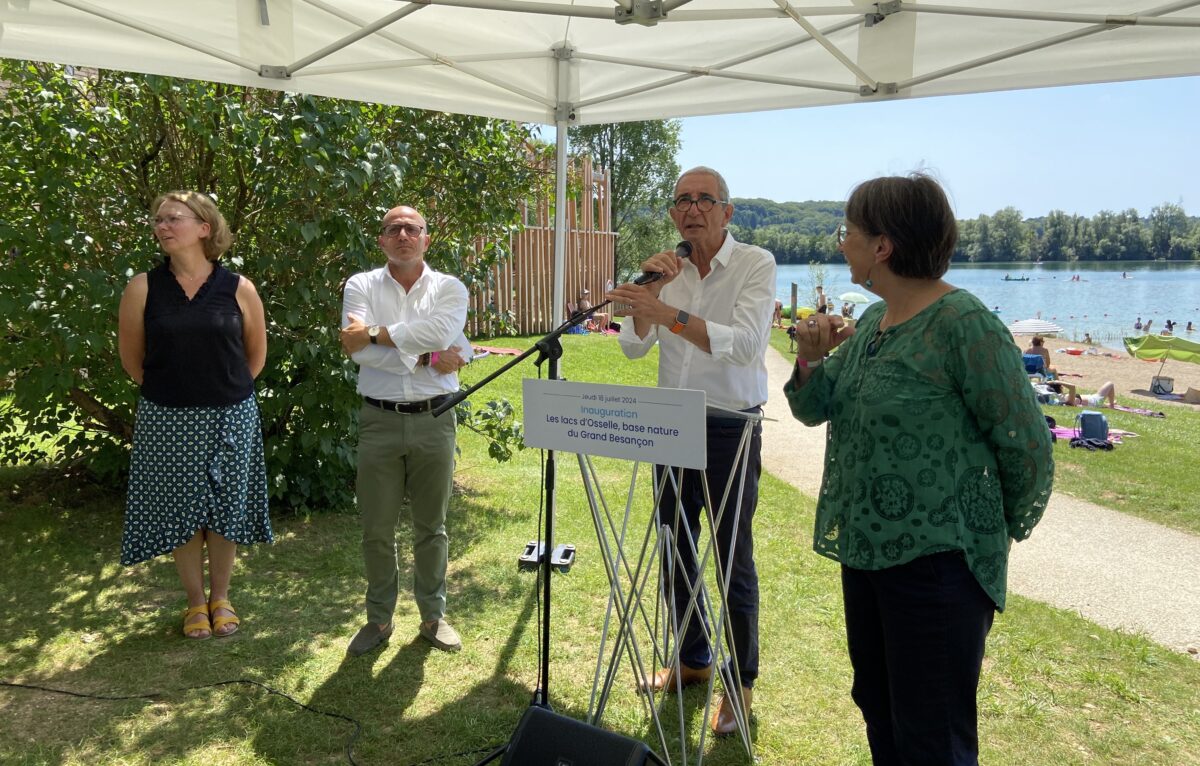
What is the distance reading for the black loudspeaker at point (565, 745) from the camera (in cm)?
221

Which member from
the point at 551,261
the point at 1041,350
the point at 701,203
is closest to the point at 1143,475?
the point at 701,203

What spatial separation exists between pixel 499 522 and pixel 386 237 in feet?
8.79

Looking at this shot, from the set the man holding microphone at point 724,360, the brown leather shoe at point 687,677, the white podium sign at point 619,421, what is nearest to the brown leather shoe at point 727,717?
the man holding microphone at point 724,360

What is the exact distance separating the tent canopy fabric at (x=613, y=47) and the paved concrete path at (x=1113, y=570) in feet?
9.81

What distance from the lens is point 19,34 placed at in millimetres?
3447

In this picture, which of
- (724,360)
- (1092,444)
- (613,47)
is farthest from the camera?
(1092,444)

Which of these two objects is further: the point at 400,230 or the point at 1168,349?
the point at 1168,349

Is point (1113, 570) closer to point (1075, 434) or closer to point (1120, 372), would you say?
point (1075, 434)

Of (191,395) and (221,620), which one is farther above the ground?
(191,395)

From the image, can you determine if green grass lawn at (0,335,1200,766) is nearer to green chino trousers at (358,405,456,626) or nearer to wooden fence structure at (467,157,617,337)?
green chino trousers at (358,405,456,626)

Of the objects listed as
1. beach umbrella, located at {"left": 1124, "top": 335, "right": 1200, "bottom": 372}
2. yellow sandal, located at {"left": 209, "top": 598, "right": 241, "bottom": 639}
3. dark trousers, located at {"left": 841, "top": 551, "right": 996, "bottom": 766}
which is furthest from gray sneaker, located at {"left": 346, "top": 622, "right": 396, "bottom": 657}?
beach umbrella, located at {"left": 1124, "top": 335, "right": 1200, "bottom": 372}

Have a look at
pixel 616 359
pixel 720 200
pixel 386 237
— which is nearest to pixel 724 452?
pixel 720 200

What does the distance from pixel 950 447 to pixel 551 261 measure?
763 inches

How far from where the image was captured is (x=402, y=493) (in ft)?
12.0
